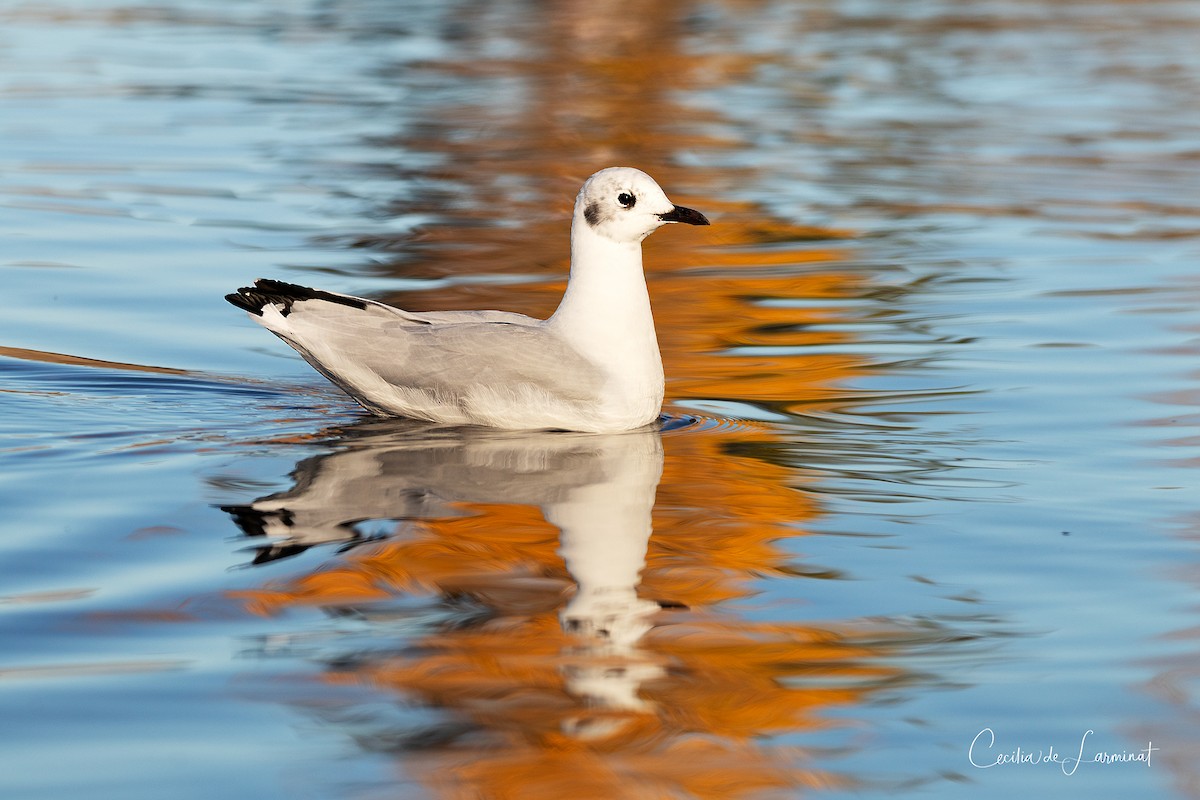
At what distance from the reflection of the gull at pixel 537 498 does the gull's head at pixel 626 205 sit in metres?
0.93

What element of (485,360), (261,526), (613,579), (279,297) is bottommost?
(613,579)

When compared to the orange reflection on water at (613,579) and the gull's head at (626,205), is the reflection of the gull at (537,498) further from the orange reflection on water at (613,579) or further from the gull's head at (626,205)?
the gull's head at (626,205)

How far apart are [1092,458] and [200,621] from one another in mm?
3926

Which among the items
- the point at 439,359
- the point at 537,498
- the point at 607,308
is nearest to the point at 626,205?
the point at 607,308

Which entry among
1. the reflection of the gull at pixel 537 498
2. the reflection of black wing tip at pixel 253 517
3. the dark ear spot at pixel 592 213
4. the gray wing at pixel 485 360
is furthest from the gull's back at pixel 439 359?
the reflection of black wing tip at pixel 253 517

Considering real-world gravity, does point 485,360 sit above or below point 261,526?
above

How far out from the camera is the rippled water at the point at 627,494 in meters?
4.81

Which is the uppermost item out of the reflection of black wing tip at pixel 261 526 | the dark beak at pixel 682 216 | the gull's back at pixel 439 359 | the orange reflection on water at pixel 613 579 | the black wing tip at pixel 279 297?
the dark beak at pixel 682 216

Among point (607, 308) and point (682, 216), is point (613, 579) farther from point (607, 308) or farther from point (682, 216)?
point (682, 216)

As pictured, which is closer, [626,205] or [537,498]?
[537,498]

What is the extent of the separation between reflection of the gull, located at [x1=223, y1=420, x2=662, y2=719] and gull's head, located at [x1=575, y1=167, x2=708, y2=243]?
0.93 metres

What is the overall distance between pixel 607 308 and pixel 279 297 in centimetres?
148

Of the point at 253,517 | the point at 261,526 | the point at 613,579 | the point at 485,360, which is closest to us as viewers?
the point at 613,579

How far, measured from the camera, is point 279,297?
323 inches
